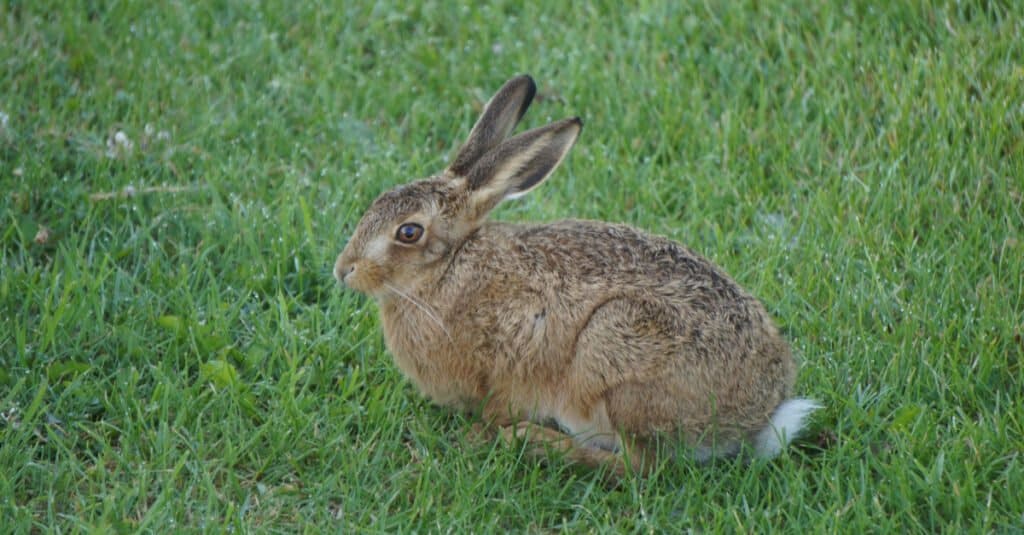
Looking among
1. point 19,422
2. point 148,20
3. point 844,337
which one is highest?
point 148,20

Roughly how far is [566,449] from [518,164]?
1.06m

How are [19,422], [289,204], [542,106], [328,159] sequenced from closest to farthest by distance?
[19,422] → [289,204] → [328,159] → [542,106]

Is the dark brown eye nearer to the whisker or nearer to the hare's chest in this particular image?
the whisker

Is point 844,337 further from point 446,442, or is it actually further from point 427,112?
point 427,112

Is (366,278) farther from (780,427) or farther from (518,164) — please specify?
(780,427)

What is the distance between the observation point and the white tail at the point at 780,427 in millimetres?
4270

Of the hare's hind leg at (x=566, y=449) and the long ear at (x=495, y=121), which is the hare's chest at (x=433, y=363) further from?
the long ear at (x=495, y=121)

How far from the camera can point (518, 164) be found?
15.1 ft

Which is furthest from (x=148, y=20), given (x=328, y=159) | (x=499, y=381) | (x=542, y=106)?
(x=499, y=381)

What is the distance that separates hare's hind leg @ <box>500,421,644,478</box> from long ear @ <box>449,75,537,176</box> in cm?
103

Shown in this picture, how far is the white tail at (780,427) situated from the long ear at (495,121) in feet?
4.78

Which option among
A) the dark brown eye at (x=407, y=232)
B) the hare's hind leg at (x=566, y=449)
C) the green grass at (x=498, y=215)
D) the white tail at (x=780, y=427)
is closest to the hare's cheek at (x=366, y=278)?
the dark brown eye at (x=407, y=232)

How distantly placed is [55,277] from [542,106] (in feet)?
8.55

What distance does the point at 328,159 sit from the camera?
598 cm
